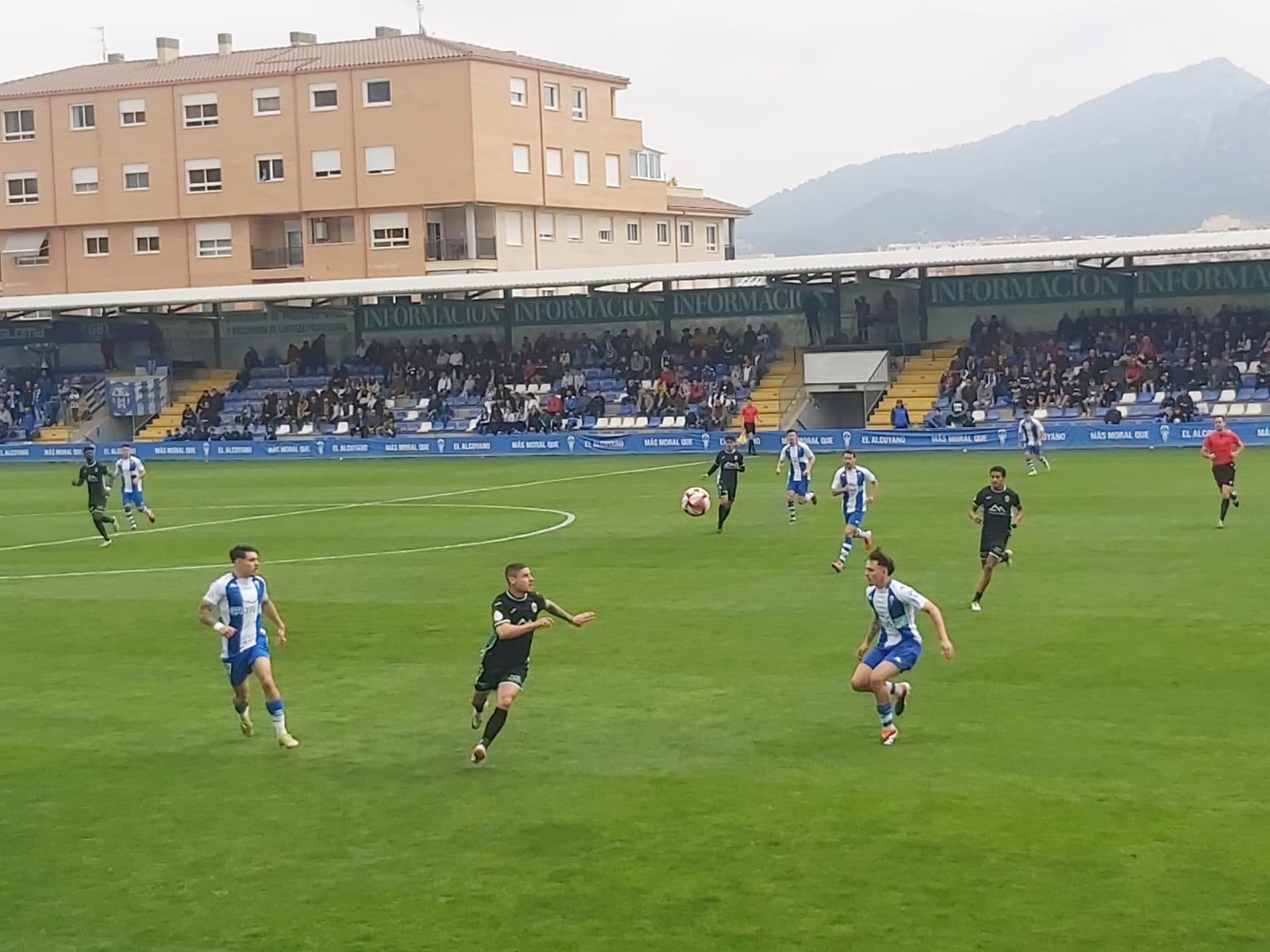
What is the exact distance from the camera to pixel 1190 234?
63.5 meters

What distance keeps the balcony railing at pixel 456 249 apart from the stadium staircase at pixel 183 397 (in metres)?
15.6

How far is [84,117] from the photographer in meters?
96.3

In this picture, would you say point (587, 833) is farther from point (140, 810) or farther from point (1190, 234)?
point (1190, 234)

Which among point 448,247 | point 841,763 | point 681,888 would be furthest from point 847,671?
point 448,247

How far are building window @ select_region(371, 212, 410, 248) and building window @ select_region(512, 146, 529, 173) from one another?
6475 mm

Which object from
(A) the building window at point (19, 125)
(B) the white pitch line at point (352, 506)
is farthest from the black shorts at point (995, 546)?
(A) the building window at point (19, 125)

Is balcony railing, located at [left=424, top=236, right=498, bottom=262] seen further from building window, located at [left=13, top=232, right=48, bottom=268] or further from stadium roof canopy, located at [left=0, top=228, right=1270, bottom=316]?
building window, located at [left=13, top=232, right=48, bottom=268]

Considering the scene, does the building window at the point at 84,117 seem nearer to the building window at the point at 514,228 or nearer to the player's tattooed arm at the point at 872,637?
the building window at the point at 514,228

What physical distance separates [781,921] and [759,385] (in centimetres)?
5629

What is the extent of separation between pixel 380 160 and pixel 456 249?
609 centimetres

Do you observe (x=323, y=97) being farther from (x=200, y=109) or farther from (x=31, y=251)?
(x=31, y=251)

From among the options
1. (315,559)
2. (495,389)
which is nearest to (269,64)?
(495,389)

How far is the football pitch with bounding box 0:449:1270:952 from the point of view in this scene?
11.6m

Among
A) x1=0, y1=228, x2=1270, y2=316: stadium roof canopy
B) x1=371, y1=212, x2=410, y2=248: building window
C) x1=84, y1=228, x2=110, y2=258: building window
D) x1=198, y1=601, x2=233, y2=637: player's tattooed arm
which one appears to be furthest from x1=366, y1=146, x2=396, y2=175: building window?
x1=198, y1=601, x2=233, y2=637: player's tattooed arm
